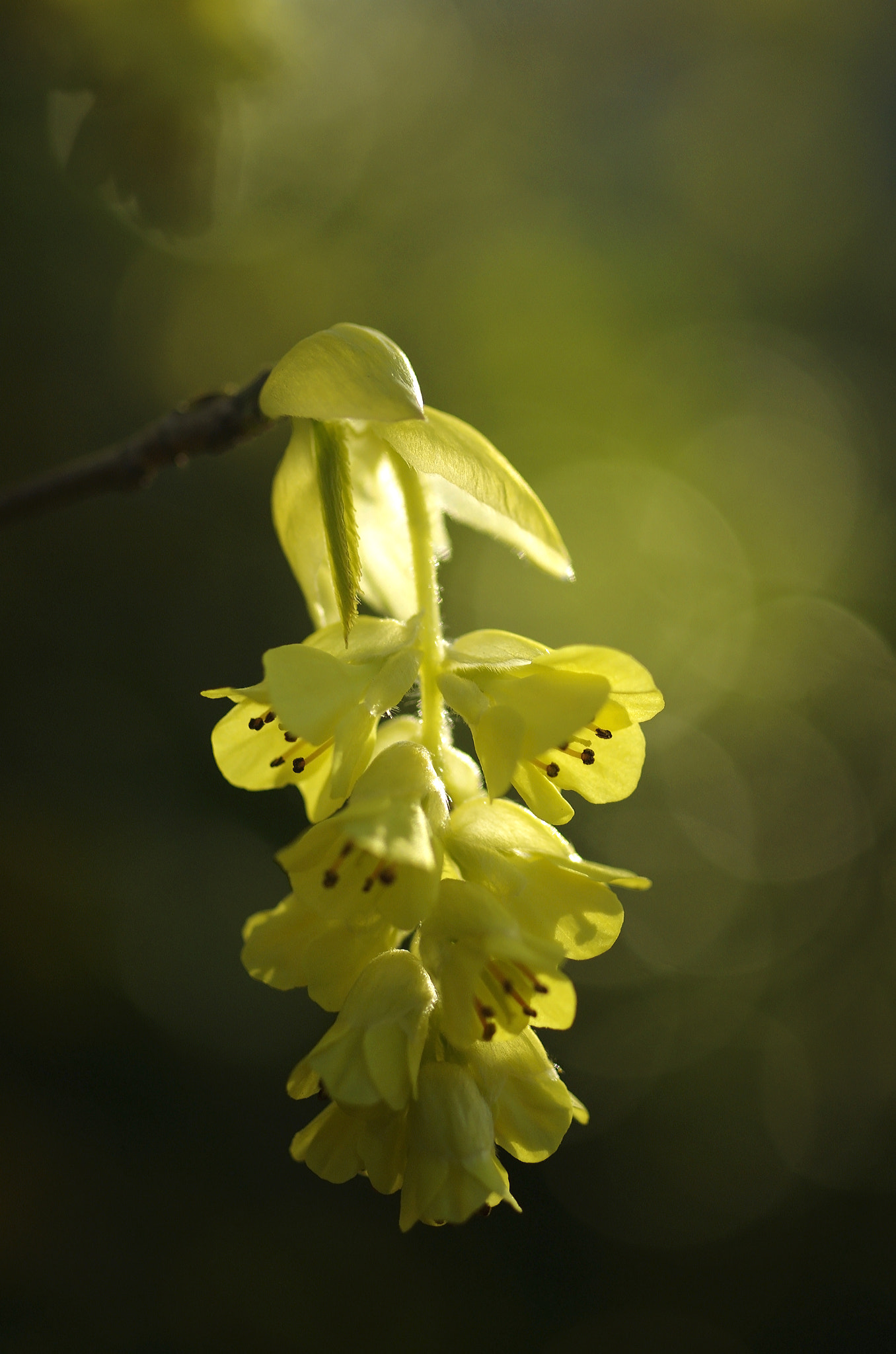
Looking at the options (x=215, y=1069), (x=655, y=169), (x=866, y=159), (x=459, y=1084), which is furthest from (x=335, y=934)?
(x=866, y=159)

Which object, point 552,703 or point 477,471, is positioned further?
point 477,471

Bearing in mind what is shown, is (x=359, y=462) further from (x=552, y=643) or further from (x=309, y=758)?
(x=552, y=643)

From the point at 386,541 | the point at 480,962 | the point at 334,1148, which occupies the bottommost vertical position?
the point at 334,1148

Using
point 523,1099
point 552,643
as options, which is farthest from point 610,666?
point 552,643

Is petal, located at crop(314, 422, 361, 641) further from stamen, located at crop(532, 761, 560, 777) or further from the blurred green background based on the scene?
the blurred green background

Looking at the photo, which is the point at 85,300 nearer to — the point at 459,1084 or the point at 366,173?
the point at 366,173

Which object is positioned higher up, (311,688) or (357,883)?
(311,688)

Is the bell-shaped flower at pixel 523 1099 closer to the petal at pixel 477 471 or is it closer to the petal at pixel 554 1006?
the petal at pixel 554 1006

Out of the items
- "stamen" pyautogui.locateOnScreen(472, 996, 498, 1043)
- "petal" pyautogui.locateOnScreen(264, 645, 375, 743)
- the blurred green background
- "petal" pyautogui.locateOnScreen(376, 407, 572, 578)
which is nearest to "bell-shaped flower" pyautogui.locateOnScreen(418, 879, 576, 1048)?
"stamen" pyautogui.locateOnScreen(472, 996, 498, 1043)
